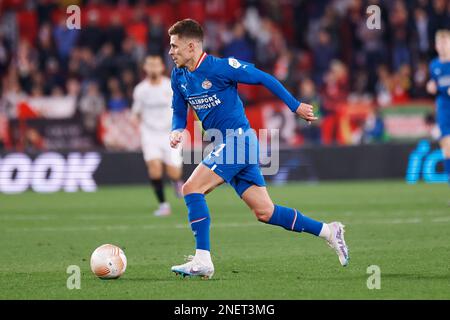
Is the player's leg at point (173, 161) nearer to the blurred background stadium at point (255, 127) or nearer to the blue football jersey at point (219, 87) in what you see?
the blurred background stadium at point (255, 127)

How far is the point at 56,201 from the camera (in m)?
16.9

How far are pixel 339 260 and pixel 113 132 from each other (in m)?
12.8

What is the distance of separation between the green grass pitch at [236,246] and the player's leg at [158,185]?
0.73 ft

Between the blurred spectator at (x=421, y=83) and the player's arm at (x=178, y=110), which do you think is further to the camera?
the blurred spectator at (x=421, y=83)

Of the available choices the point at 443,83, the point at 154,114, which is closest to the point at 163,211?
the point at 154,114

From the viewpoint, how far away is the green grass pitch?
24.2 feet

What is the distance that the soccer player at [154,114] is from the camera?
14977mm

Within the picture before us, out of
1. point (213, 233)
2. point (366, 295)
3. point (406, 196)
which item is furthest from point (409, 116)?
point (366, 295)

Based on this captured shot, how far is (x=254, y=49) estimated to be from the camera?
23.4 m

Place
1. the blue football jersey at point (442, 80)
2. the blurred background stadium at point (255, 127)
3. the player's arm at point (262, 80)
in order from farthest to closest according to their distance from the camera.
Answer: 1. the blue football jersey at point (442, 80)
2. the blurred background stadium at point (255, 127)
3. the player's arm at point (262, 80)

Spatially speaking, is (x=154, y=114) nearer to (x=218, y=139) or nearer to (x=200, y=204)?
(x=218, y=139)

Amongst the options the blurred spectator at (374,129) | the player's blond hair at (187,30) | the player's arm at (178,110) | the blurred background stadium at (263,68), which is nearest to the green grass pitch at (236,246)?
the player's arm at (178,110)

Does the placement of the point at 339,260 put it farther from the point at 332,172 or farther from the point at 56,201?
the point at 332,172

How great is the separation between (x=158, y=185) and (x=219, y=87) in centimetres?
651
